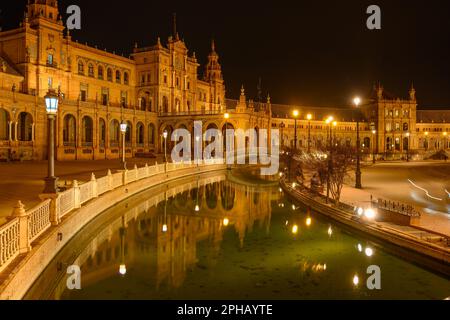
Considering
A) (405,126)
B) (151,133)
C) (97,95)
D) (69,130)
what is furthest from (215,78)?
(405,126)

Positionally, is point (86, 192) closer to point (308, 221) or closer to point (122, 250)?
point (122, 250)

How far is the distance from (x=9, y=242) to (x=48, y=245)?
256 cm

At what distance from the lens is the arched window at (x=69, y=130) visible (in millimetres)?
53881

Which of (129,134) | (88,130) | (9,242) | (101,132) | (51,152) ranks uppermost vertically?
(88,130)

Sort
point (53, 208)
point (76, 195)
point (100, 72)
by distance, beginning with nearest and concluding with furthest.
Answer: point (53, 208) < point (76, 195) < point (100, 72)

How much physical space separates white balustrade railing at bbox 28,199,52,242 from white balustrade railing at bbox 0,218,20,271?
605 millimetres

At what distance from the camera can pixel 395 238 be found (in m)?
14.4

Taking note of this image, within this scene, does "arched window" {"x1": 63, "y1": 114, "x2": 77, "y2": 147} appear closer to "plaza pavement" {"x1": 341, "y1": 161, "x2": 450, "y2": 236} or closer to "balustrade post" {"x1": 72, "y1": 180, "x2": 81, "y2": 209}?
"plaza pavement" {"x1": 341, "y1": 161, "x2": 450, "y2": 236}

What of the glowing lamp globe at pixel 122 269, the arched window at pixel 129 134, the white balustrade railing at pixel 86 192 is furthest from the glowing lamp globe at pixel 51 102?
the arched window at pixel 129 134

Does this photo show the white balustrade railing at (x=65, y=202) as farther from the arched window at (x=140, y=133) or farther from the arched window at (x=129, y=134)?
the arched window at (x=140, y=133)

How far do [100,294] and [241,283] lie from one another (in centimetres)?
358

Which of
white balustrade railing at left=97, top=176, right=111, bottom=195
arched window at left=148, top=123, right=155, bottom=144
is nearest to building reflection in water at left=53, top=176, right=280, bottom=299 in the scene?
white balustrade railing at left=97, top=176, right=111, bottom=195

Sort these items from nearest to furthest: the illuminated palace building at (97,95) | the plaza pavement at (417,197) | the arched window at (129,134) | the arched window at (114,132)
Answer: the plaza pavement at (417,197) < the illuminated palace building at (97,95) < the arched window at (114,132) < the arched window at (129,134)

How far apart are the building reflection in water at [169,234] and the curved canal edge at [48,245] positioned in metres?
0.78
